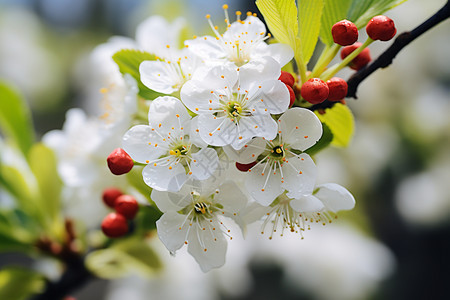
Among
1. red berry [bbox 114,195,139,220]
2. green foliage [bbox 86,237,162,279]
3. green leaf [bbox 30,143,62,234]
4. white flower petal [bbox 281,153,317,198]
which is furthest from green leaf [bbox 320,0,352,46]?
green leaf [bbox 30,143,62,234]

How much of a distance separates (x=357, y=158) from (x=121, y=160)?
2099 millimetres

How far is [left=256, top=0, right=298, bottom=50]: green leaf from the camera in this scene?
2.47 ft

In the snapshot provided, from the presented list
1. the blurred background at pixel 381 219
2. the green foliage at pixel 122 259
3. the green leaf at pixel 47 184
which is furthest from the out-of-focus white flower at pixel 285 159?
the blurred background at pixel 381 219

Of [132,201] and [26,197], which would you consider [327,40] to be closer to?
[132,201]

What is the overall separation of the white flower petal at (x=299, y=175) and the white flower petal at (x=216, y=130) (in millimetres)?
125

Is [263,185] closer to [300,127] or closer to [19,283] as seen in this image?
[300,127]

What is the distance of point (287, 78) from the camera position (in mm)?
769

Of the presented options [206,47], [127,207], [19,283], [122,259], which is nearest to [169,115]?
[206,47]

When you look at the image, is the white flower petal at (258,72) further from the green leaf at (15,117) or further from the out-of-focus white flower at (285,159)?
the green leaf at (15,117)

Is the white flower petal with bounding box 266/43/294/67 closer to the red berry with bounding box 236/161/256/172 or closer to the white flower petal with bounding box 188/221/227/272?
the red berry with bounding box 236/161/256/172

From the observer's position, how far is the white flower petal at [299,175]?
75 centimetres

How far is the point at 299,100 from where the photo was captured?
0.81 meters

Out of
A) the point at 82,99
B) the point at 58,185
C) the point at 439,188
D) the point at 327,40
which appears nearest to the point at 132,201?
the point at 58,185

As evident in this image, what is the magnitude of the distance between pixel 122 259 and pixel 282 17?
74cm
